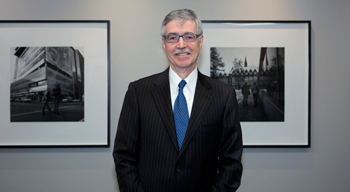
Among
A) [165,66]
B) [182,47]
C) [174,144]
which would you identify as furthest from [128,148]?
[165,66]

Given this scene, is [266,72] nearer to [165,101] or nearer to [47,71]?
[165,101]

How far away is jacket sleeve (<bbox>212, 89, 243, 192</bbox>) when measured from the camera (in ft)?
4.07

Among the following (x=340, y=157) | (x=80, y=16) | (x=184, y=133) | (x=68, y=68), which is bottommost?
(x=340, y=157)

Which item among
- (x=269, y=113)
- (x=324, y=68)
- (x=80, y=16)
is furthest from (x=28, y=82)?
(x=324, y=68)

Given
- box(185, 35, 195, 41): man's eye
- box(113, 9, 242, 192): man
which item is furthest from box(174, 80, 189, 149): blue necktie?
box(185, 35, 195, 41): man's eye

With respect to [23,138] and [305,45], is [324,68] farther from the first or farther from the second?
[23,138]

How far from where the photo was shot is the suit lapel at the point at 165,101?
4.01ft

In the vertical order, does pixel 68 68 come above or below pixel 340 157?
above

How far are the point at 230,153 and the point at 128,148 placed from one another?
0.47 metres

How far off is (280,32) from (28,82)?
1825 mm

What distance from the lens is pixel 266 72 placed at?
1.99m

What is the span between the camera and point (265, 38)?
199 cm

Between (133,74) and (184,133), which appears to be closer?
(184,133)

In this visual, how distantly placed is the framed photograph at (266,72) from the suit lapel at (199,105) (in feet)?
2.22
